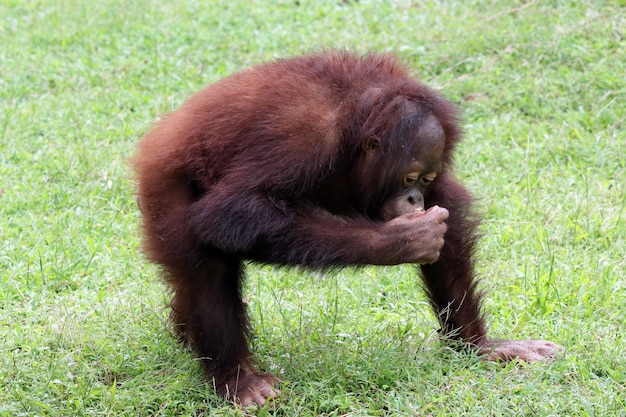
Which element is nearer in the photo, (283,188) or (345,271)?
(283,188)

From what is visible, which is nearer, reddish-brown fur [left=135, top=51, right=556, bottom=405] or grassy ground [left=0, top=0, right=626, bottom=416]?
reddish-brown fur [left=135, top=51, right=556, bottom=405]

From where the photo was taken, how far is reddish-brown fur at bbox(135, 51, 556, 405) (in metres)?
3.50

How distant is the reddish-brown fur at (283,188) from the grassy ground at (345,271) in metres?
0.28

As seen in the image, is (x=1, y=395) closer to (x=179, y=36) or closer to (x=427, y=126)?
(x=427, y=126)

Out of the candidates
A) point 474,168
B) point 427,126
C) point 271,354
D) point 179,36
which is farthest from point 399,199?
point 179,36

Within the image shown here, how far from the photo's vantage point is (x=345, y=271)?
4.75 metres

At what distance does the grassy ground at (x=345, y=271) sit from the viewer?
147 inches

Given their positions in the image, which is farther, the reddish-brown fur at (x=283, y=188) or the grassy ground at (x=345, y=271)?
the grassy ground at (x=345, y=271)

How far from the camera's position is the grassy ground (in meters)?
3.73

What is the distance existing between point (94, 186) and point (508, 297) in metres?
2.73

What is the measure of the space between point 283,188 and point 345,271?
4.21 ft

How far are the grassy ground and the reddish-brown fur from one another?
0.28 meters

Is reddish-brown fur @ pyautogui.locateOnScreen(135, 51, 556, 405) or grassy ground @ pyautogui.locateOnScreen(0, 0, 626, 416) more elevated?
reddish-brown fur @ pyautogui.locateOnScreen(135, 51, 556, 405)

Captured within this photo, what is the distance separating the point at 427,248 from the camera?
3459 millimetres
